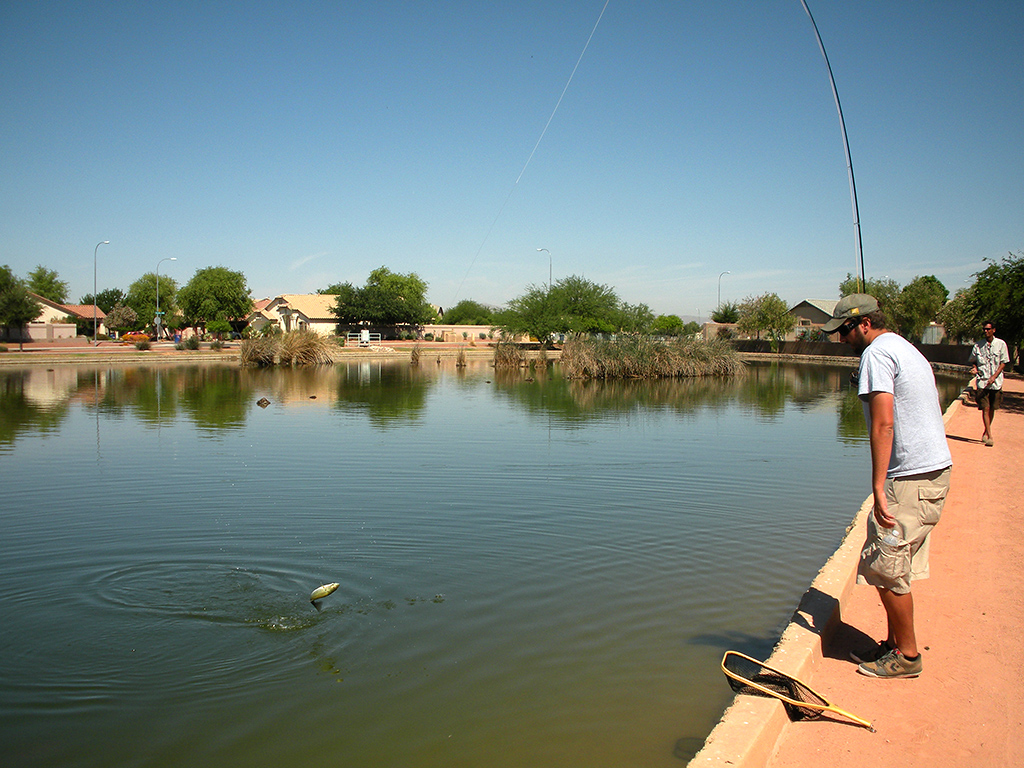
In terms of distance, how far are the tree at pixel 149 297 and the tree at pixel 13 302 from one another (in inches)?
1435

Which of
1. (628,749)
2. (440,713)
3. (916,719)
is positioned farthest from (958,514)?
(440,713)

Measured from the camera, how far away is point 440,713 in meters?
4.68

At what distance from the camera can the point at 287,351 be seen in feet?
140

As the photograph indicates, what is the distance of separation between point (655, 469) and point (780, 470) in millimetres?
2110

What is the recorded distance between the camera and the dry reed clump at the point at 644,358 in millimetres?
35062

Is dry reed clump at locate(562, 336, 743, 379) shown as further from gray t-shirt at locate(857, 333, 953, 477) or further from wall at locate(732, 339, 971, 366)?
gray t-shirt at locate(857, 333, 953, 477)

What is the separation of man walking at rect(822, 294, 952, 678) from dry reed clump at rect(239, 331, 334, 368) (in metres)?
40.6

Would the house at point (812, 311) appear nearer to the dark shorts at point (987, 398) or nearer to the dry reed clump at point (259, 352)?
the dry reed clump at point (259, 352)

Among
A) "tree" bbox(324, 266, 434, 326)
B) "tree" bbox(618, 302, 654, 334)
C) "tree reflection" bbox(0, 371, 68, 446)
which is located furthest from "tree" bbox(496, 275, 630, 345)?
"tree reflection" bbox(0, 371, 68, 446)

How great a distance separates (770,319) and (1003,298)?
184 ft

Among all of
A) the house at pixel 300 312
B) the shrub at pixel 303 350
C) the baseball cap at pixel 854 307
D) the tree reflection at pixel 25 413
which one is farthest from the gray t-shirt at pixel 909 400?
the house at pixel 300 312

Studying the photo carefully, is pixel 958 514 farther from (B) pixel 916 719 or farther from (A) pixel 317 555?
(A) pixel 317 555

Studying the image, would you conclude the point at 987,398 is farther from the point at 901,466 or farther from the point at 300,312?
the point at 300,312

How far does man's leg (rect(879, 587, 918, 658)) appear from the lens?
4.30 meters
